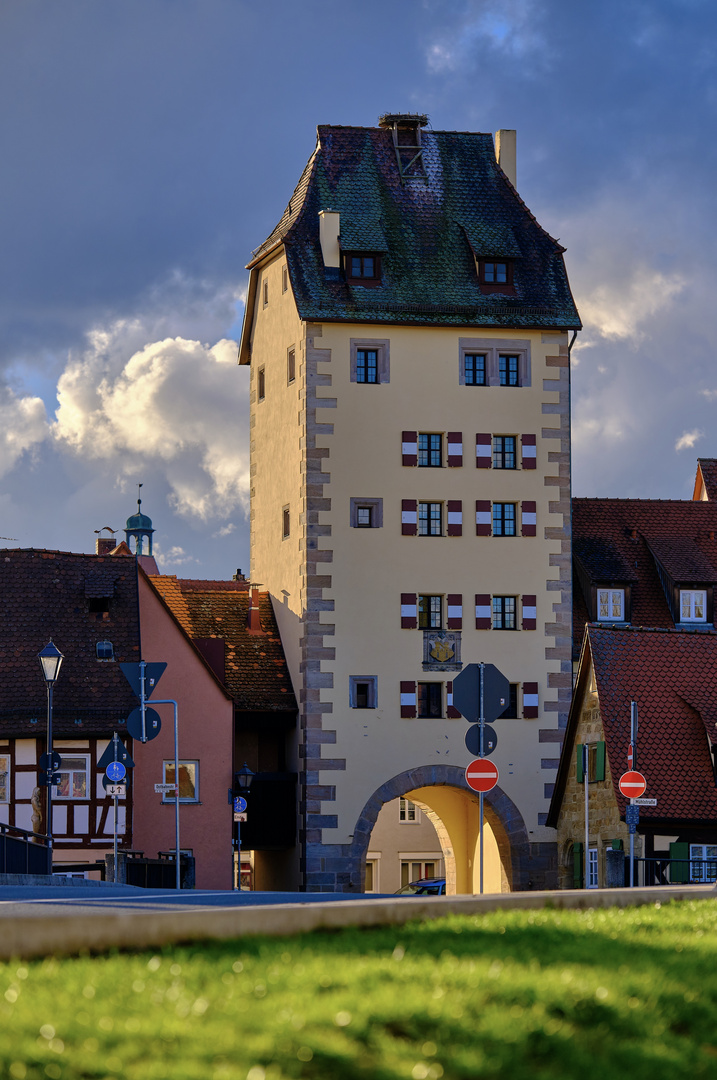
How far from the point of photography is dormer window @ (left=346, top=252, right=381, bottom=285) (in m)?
58.4

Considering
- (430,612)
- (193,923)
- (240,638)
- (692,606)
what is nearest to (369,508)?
(430,612)

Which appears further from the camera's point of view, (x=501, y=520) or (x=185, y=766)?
(x=501, y=520)

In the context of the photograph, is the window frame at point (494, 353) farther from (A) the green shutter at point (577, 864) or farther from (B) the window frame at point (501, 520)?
(A) the green shutter at point (577, 864)

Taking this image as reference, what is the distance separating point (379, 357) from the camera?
189 ft

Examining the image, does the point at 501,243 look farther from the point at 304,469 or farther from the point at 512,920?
the point at 512,920

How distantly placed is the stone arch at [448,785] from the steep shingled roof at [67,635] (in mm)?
8031

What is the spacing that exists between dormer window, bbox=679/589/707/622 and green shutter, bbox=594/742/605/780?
1212 centimetres

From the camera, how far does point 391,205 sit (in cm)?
6059

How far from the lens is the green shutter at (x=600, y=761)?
48125mm

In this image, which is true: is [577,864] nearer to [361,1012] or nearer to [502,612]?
[502,612]

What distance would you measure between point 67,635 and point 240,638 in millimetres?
6963

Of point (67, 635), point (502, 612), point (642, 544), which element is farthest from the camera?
point (642, 544)

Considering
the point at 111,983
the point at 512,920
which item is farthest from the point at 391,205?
the point at 111,983

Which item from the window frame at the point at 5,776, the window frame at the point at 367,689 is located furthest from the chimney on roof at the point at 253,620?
the window frame at the point at 5,776
